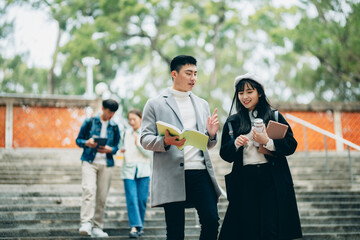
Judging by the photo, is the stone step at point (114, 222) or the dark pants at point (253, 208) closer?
the dark pants at point (253, 208)

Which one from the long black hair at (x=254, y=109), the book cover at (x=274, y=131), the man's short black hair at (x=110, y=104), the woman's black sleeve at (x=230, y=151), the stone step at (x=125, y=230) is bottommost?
the stone step at (x=125, y=230)

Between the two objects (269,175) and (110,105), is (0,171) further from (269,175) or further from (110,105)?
(269,175)

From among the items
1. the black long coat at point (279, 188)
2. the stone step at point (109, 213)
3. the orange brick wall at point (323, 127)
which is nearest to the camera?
the black long coat at point (279, 188)

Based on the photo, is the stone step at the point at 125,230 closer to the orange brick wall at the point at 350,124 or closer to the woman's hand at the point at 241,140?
the woman's hand at the point at 241,140

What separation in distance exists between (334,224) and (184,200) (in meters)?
3.64

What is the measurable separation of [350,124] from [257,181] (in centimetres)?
1003

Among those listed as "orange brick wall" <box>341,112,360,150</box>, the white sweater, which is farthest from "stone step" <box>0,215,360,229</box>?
"orange brick wall" <box>341,112,360,150</box>

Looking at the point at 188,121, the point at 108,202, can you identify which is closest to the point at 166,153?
the point at 188,121

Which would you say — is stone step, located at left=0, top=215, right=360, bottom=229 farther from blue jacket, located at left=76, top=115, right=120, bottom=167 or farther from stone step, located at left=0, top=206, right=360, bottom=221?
blue jacket, located at left=76, top=115, right=120, bottom=167

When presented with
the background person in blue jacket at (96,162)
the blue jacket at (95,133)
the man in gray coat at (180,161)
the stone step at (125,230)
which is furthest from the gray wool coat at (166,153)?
the stone step at (125,230)

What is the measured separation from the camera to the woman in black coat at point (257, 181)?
12.3 ft

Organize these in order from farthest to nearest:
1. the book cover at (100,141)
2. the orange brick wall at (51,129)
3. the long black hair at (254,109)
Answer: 1. the orange brick wall at (51,129)
2. the book cover at (100,141)
3. the long black hair at (254,109)

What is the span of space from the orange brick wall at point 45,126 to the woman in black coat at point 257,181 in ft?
28.5

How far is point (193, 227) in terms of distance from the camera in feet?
21.4
